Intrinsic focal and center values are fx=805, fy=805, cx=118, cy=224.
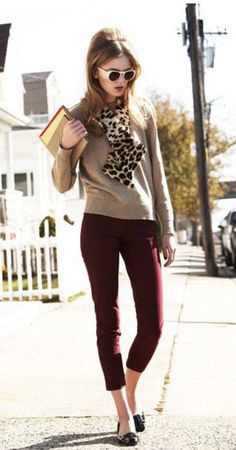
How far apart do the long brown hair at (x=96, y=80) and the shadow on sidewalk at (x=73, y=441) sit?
1.51 m

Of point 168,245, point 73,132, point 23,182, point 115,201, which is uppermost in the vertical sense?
point 23,182

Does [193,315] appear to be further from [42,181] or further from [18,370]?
[42,181]

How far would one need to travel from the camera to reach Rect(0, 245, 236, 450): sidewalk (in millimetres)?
4027

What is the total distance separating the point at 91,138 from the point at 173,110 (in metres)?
37.4

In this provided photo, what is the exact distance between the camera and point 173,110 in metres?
40.9

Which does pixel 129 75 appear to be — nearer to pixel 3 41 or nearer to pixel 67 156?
pixel 67 156

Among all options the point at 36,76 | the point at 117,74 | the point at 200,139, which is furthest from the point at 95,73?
the point at 36,76

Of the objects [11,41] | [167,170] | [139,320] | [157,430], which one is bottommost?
[157,430]

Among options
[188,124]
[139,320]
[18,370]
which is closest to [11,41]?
[188,124]

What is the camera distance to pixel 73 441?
395 cm

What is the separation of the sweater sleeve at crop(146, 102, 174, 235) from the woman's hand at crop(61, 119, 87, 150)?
0.45 metres

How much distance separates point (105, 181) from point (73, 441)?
50.6 inches

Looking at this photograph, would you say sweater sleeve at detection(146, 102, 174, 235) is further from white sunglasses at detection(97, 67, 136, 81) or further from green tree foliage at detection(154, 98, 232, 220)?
green tree foliage at detection(154, 98, 232, 220)

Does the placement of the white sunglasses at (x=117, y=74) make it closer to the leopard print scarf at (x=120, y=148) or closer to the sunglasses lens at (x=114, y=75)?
the sunglasses lens at (x=114, y=75)
